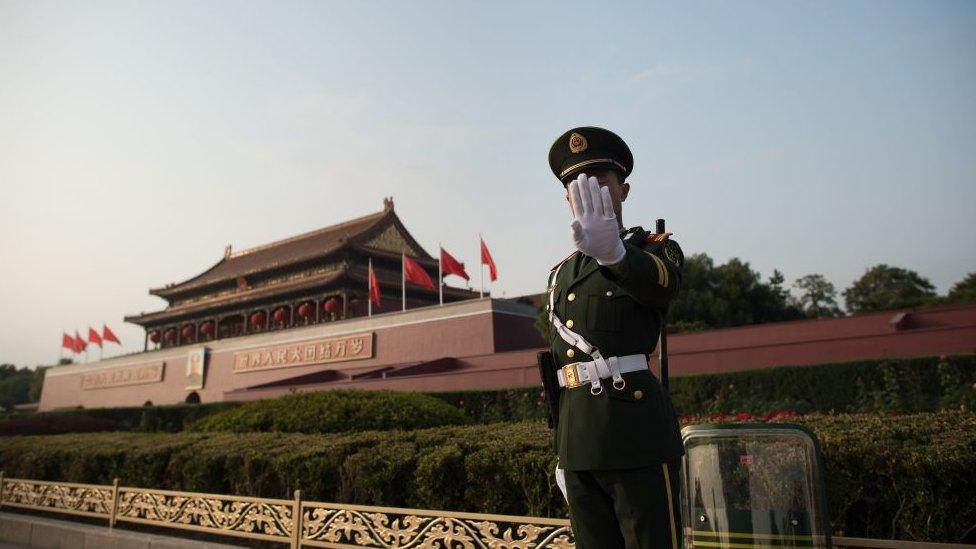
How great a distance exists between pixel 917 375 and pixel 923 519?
26.7 feet

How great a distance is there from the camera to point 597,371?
2.02m

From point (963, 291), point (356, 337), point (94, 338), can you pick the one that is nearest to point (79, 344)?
point (94, 338)

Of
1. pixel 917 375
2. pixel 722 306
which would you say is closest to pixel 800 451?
pixel 917 375

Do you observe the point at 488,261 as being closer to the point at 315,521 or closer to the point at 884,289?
the point at 315,521

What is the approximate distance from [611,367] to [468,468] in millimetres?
1943

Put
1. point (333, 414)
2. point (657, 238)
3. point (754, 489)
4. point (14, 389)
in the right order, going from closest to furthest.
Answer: point (657, 238) → point (754, 489) → point (333, 414) → point (14, 389)

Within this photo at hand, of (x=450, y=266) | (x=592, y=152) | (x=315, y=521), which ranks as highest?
(x=450, y=266)

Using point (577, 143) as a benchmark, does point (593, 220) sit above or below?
below

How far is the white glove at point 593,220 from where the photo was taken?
5.57ft

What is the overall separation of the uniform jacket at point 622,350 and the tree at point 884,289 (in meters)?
35.0

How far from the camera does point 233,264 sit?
118 ft

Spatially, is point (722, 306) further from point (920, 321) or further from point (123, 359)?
point (123, 359)

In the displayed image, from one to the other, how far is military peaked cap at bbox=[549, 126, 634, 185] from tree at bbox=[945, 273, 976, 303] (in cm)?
3046

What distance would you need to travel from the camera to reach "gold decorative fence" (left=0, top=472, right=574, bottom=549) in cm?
326
